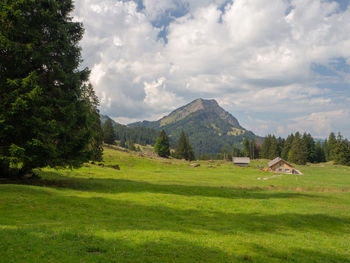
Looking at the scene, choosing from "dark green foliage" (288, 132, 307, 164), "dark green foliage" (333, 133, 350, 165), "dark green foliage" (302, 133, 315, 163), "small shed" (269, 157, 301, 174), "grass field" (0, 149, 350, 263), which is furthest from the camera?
"dark green foliage" (302, 133, 315, 163)

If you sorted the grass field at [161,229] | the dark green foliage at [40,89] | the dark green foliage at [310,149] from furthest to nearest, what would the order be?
the dark green foliage at [310,149]
the dark green foliage at [40,89]
the grass field at [161,229]

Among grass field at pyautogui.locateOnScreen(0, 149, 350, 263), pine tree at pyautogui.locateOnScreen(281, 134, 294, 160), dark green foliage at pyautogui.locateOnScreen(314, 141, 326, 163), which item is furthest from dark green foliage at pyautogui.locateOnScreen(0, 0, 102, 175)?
dark green foliage at pyautogui.locateOnScreen(314, 141, 326, 163)

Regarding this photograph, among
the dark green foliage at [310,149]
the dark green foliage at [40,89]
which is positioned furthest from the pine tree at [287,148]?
the dark green foliage at [40,89]

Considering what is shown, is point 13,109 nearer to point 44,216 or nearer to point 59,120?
point 59,120

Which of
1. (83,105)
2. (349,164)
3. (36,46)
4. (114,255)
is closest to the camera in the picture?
(114,255)

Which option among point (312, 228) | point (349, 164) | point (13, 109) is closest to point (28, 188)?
point (13, 109)

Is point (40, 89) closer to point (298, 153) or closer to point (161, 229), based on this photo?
point (161, 229)

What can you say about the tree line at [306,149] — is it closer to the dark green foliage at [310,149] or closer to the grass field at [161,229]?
the dark green foliage at [310,149]

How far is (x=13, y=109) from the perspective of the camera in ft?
75.4

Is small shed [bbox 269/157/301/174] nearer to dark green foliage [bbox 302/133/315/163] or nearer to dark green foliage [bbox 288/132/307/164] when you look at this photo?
dark green foliage [bbox 288/132/307/164]

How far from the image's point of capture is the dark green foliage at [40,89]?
23.8 metres

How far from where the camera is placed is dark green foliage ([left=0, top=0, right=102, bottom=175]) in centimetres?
2377

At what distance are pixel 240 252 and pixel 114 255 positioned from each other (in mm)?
6460

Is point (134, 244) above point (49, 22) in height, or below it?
below
